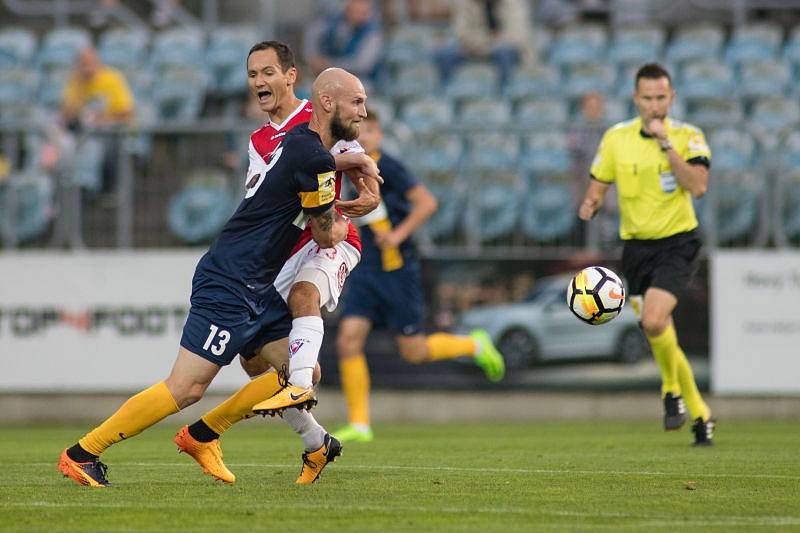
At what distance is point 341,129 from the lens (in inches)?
311

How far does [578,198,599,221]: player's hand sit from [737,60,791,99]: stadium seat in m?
7.39

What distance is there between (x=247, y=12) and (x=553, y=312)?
9.64 metres

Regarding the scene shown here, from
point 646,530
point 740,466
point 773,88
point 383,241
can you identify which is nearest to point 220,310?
point 646,530

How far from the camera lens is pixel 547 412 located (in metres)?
15.2

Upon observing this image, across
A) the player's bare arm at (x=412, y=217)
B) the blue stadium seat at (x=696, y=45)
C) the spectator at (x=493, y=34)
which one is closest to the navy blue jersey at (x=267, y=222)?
the player's bare arm at (x=412, y=217)

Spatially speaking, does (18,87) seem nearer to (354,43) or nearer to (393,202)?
(354,43)

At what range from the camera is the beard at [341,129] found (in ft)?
25.8

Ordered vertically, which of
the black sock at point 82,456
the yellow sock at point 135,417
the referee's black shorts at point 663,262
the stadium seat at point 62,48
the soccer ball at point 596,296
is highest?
the stadium seat at point 62,48

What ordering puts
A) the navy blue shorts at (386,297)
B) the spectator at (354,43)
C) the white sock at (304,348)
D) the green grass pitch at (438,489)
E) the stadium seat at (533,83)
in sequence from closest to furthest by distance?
the green grass pitch at (438,489)
the white sock at (304,348)
the navy blue shorts at (386,297)
the stadium seat at (533,83)
the spectator at (354,43)

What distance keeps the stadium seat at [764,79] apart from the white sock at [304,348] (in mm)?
10945

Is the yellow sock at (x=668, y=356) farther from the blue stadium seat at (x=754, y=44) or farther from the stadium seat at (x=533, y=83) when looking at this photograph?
the blue stadium seat at (x=754, y=44)

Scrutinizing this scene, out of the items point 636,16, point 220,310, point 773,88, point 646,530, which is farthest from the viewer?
point 636,16

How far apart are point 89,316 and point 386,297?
12.8 ft

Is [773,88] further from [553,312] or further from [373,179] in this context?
[373,179]
